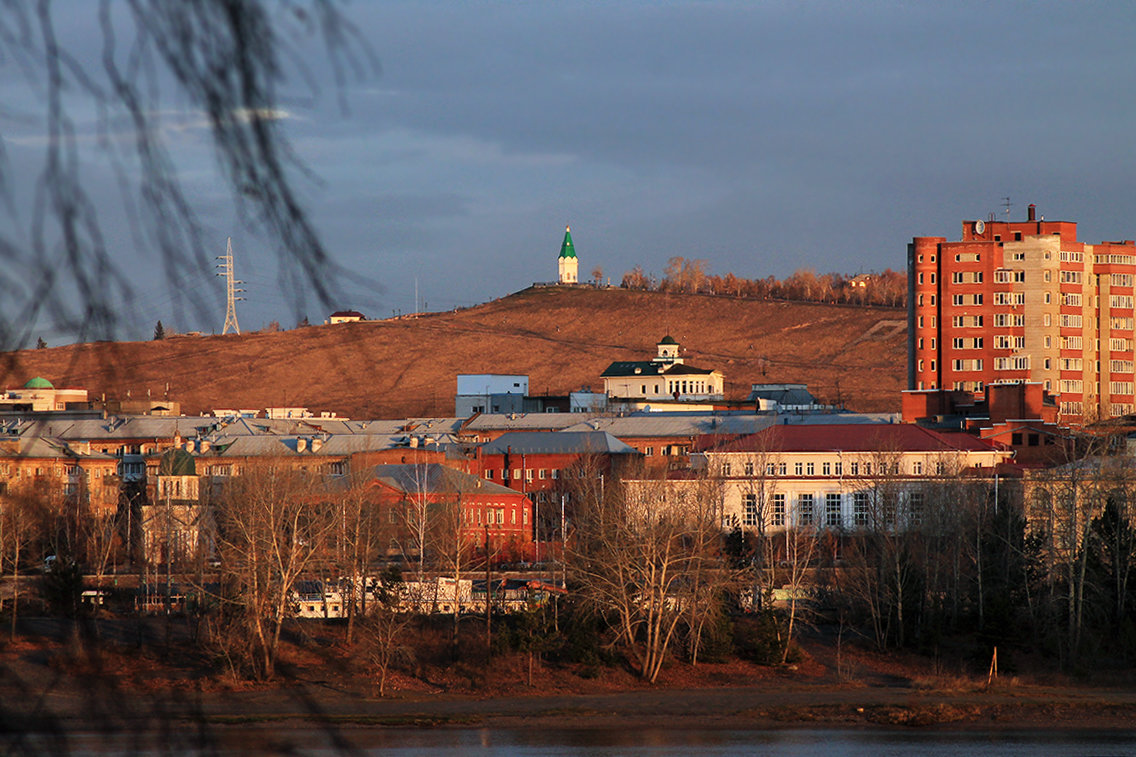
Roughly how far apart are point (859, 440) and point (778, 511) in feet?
25.0

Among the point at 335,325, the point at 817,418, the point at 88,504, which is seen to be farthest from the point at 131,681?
the point at 817,418

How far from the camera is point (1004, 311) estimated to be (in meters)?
105

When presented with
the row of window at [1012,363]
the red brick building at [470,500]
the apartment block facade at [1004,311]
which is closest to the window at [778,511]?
the red brick building at [470,500]

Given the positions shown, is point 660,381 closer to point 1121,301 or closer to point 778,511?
point 1121,301

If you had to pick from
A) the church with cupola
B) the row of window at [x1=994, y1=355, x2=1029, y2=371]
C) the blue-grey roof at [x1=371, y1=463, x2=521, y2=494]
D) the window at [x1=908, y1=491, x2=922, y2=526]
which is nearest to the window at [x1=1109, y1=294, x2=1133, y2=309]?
the row of window at [x1=994, y1=355, x2=1029, y2=371]

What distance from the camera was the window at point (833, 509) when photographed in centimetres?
6938

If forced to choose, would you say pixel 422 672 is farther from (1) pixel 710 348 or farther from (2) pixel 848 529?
(1) pixel 710 348

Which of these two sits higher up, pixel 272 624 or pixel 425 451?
pixel 425 451

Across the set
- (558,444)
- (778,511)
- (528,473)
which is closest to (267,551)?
(778,511)

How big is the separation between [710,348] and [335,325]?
177474mm

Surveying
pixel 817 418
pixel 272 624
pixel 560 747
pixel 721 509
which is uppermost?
pixel 817 418

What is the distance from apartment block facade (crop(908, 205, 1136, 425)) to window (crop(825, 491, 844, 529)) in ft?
126

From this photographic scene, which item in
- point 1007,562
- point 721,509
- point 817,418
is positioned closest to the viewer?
point 1007,562

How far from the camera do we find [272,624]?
46906mm
